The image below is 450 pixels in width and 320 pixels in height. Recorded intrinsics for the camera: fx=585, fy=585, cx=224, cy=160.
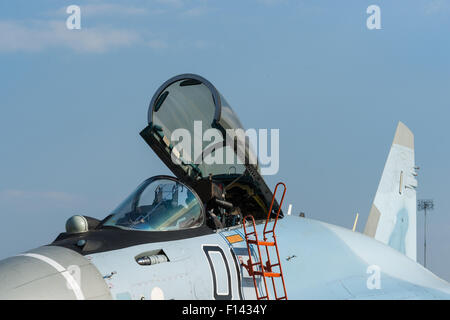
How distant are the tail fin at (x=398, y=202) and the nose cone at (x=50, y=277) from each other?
757 centimetres

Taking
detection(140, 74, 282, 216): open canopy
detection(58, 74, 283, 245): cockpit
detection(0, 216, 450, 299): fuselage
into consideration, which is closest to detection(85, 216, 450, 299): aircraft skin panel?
detection(0, 216, 450, 299): fuselage

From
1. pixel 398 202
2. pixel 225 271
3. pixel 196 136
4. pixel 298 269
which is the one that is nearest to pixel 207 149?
pixel 196 136

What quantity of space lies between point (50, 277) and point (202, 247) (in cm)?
186

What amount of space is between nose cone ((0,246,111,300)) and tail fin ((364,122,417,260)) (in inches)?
298

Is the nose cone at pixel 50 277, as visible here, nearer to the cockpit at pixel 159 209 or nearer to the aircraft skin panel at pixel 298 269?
the aircraft skin panel at pixel 298 269

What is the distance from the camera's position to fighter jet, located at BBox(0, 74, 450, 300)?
17.8 feet

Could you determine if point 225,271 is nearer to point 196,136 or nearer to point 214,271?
point 214,271

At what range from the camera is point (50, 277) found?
16.8 ft

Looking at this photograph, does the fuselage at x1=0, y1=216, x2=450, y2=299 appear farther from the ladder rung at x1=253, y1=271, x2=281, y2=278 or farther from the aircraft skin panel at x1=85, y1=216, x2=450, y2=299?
the ladder rung at x1=253, y1=271, x2=281, y2=278

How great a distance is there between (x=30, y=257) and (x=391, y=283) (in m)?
5.15

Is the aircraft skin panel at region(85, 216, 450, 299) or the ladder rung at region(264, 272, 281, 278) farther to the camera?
the ladder rung at region(264, 272, 281, 278)

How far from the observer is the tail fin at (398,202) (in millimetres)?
11859
